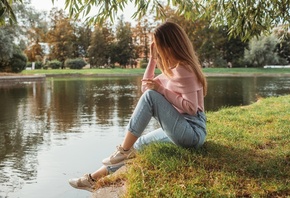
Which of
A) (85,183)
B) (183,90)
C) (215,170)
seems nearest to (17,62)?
(85,183)

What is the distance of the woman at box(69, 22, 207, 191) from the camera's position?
302 cm

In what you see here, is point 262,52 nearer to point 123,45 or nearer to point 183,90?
point 123,45

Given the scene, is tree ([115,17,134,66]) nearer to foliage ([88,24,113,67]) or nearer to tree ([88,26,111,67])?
foliage ([88,24,113,67])

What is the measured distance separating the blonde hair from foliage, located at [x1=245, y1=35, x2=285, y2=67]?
44681 mm

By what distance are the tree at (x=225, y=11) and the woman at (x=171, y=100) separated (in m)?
0.75

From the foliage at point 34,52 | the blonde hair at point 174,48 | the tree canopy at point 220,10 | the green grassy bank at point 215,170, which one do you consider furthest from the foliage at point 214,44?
the blonde hair at point 174,48

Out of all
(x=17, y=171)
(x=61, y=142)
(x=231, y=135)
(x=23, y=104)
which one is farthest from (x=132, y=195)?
(x=23, y=104)

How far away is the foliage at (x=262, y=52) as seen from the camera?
45.7 metres

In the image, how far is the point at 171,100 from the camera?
3.04 meters

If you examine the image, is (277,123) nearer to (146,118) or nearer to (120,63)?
(146,118)

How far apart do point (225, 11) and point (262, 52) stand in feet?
142

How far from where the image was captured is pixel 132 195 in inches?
99.1

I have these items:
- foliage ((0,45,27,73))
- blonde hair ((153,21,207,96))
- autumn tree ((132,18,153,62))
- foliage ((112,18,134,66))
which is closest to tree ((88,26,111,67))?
foliage ((112,18,134,66))

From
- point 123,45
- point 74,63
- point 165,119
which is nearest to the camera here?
point 165,119
